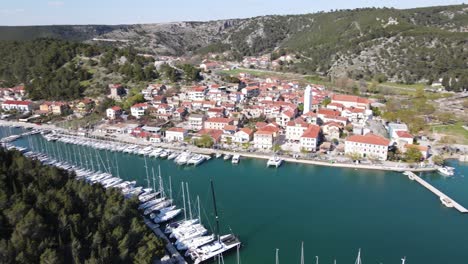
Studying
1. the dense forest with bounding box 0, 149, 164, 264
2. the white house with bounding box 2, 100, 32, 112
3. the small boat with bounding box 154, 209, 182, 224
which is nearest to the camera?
the dense forest with bounding box 0, 149, 164, 264

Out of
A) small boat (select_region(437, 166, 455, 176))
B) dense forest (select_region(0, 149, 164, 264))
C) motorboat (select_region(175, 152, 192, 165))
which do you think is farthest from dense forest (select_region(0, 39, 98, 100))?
small boat (select_region(437, 166, 455, 176))

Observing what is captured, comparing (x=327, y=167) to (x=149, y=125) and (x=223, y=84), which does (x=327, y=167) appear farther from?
(x=223, y=84)

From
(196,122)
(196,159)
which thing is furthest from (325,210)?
(196,122)

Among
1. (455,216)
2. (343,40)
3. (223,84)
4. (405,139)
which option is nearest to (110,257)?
(455,216)

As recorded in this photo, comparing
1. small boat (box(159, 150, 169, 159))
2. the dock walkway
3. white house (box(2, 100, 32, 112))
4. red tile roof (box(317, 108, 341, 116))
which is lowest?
the dock walkway

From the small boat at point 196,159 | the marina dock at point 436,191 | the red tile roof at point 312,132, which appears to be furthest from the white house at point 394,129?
the small boat at point 196,159

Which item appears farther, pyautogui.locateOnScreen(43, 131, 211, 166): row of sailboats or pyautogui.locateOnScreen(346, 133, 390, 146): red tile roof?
pyautogui.locateOnScreen(43, 131, 211, 166): row of sailboats

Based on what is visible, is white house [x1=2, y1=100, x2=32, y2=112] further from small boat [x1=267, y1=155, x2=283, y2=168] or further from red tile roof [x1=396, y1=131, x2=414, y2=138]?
red tile roof [x1=396, y1=131, x2=414, y2=138]
